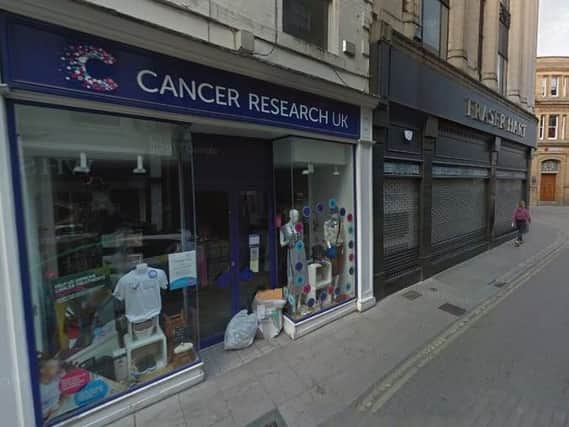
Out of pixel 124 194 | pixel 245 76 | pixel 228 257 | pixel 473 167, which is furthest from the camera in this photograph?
pixel 473 167

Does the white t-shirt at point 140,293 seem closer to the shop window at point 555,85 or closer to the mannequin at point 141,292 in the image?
the mannequin at point 141,292

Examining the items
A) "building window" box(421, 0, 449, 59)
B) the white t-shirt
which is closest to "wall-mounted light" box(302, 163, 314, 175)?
the white t-shirt

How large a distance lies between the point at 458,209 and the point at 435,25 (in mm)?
5214

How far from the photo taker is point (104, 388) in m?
3.09

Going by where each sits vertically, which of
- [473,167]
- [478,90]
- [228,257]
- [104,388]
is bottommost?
[104,388]

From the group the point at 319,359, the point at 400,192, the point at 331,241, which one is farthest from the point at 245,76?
the point at 400,192

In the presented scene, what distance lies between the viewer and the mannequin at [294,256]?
4840mm

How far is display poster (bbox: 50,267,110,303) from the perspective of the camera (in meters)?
2.98

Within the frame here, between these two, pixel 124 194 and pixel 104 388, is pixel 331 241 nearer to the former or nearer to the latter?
pixel 124 194

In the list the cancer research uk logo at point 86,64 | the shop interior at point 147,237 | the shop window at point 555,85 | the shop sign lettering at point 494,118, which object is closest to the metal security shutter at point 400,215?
the shop interior at point 147,237

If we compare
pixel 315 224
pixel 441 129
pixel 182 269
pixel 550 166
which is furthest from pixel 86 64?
pixel 550 166

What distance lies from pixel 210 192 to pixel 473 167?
342 inches

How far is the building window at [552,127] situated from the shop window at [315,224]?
36379mm

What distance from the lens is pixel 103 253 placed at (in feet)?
10.9
